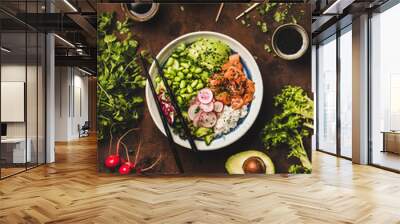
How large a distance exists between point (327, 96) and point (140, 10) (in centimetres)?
595

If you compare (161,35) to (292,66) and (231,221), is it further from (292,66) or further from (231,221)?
(231,221)

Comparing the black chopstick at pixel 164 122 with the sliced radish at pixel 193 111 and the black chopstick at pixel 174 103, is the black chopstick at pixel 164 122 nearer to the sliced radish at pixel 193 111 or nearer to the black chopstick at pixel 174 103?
the black chopstick at pixel 174 103

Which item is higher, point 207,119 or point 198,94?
point 198,94

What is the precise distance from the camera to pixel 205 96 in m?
6.24

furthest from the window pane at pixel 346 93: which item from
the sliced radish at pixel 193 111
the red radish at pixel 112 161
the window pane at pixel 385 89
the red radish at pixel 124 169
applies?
the red radish at pixel 112 161

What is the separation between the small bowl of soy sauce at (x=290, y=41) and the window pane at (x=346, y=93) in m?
2.69

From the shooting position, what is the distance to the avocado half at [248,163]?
6.27 metres

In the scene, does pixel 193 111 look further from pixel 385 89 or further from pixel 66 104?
pixel 66 104

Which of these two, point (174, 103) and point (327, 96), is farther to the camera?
point (327, 96)

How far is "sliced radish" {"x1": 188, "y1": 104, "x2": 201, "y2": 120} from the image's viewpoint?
20.5 ft

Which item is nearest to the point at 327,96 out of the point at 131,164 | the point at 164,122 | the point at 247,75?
the point at 247,75

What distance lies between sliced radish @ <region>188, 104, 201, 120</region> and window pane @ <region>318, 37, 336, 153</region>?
186 inches

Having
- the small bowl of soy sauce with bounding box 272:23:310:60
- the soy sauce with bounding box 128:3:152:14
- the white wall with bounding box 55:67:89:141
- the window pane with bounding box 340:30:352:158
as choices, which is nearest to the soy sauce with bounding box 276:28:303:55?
the small bowl of soy sauce with bounding box 272:23:310:60

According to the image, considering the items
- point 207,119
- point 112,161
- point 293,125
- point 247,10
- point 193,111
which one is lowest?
point 112,161
